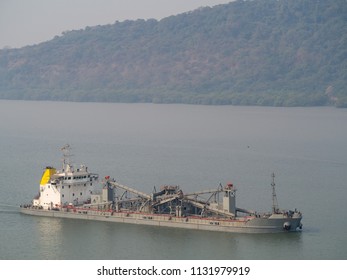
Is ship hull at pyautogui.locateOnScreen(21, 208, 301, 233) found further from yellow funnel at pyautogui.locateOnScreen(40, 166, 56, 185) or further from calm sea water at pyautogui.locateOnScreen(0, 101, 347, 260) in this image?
yellow funnel at pyautogui.locateOnScreen(40, 166, 56, 185)

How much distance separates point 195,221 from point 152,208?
3.04 metres

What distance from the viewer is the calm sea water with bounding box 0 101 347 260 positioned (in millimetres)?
42812

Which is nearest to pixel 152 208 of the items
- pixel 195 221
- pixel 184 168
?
pixel 195 221

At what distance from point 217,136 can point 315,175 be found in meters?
32.7

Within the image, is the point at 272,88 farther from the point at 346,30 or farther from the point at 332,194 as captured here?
the point at 332,194

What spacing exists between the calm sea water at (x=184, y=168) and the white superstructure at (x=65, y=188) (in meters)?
1.38

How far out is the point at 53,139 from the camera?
94.0 metres

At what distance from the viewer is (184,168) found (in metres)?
68.3

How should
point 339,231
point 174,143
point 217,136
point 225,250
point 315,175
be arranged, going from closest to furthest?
point 225,250
point 339,231
point 315,175
point 174,143
point 217,136

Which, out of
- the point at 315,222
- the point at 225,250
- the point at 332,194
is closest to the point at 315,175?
the point at 332,194

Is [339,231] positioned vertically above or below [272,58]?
below

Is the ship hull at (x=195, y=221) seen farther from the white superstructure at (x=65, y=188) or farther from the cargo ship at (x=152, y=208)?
the white superstructure at (x=65, y=188)

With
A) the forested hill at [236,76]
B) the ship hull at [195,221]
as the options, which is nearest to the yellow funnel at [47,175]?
the ship hull at [195,221]

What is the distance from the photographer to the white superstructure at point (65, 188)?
49.9 metres
